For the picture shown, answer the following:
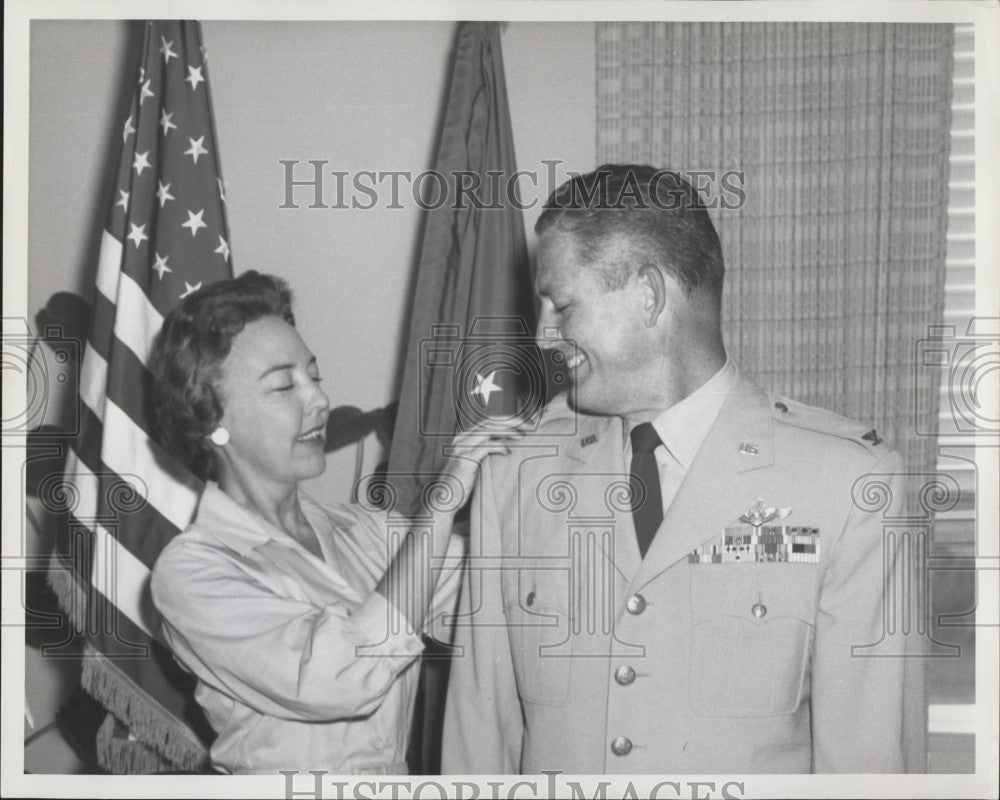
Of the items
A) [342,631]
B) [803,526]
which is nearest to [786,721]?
[803,526]

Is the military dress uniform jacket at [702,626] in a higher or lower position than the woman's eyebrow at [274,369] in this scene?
lower

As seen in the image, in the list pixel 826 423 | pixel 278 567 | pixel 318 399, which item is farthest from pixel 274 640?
pixel 826 423

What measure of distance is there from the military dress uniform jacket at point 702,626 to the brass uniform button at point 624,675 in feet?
0.04

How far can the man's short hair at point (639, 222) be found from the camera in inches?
89.0

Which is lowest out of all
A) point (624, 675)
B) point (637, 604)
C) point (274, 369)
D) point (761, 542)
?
point (624, 675)

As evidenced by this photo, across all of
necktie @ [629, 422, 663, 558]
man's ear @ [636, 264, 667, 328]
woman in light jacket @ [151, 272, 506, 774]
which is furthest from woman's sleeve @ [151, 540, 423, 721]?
man's ear @ [636, 264, 667, 328]

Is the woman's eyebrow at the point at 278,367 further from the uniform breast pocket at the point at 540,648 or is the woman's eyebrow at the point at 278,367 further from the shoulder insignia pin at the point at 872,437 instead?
the shoulder insignia pin at the point at 872,437

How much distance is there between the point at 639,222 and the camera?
2.27 metres

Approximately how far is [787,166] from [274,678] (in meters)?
1.44

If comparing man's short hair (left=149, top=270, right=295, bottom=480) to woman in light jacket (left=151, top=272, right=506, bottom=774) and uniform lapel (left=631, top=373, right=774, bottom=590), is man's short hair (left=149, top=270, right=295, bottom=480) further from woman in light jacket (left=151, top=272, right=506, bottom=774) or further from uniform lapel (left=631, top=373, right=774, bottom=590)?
uniform lapel (left=631, top=373, right=774, bottom=590)

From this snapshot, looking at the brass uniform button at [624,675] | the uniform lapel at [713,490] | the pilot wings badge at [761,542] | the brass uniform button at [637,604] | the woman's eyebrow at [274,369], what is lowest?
the brass uniform button at [624,675]

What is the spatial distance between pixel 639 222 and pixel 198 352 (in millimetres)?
916

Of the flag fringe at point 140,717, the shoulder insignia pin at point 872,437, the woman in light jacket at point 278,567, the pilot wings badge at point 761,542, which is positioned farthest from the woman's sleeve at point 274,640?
the shoulder insignia pin at point 872,437

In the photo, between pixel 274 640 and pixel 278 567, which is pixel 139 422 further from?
pixel 274 640
